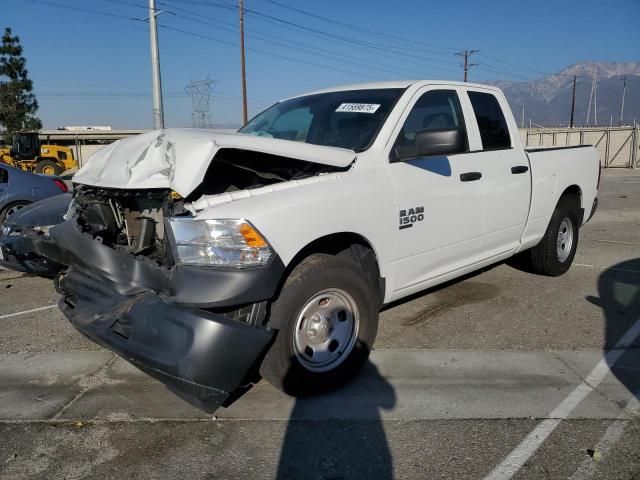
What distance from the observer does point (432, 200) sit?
156 inches

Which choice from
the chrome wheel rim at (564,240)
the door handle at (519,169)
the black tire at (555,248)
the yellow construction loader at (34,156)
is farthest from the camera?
the yellow construction loader at (34,156)

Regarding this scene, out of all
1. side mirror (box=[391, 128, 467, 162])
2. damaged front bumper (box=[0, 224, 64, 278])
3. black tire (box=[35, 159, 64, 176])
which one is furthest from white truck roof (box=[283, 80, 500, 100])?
black tire (box=[35, 159, 64, 176])

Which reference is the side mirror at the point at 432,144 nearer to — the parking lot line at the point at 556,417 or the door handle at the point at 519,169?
the door handle at the point at 519,169

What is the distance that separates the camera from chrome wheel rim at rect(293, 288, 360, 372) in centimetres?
327

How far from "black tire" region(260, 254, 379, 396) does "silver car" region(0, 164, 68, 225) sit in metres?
6.98

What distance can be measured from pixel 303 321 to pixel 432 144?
1493mm

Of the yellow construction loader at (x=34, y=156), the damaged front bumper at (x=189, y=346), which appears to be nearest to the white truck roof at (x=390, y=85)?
the damaged front bumper at (x=189, y=346)

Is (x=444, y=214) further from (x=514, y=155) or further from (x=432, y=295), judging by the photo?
(x=432, y=295)

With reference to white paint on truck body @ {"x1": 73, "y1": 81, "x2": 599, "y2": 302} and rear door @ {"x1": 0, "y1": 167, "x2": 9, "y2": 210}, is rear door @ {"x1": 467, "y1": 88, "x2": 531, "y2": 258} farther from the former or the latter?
rear door @ {"x1": 0, "y1": 167, "x2": 9, "y2": 210}

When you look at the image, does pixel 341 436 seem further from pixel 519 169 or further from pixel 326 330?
pixel 519 169

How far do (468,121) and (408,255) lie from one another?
4.93ft

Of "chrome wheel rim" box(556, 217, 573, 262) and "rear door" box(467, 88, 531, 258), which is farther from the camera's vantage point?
"chrome wheel rim" box(556, 217, 573, 262)

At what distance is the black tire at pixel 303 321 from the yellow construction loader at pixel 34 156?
27.1 m

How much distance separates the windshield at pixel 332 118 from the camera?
395cm
